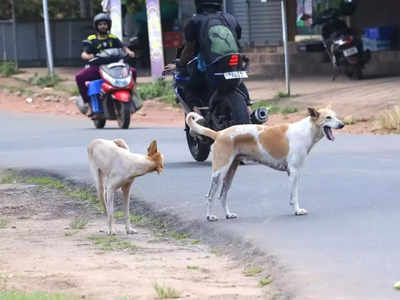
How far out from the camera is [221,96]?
12266 millimetres

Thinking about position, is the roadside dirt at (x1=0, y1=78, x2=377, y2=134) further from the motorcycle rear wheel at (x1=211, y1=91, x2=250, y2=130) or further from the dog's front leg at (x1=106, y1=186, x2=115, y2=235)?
the dog's front leg at (x1=106, y1=186, x2=115, y2=235)

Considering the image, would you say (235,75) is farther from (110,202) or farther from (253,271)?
(253,271)

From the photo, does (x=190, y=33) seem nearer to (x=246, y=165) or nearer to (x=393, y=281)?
(x=246, y=165)

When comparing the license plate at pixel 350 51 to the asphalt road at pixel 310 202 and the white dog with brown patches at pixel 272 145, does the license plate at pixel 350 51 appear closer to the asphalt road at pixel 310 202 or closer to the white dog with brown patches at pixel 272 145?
the asphalt road at pixel 310 202

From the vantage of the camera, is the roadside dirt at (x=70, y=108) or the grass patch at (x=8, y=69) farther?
the grass patch at (x=8, y=69)

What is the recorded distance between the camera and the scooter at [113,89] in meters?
18.8

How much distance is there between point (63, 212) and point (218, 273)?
3.73m

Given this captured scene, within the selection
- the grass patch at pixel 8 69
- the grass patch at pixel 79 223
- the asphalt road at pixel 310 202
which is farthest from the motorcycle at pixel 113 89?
the grass patch at pixel 8 69

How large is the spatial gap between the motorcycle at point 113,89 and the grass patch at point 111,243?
9.46 metres

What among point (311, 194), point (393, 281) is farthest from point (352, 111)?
point (393, 281)

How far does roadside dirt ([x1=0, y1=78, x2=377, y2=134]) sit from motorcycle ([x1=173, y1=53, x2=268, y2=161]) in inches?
198

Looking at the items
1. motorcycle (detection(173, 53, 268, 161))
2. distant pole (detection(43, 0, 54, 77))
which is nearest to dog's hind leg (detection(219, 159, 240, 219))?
motorcycle (detection(173, 53, 268, 161))

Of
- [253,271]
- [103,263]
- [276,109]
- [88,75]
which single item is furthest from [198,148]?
[276,109]

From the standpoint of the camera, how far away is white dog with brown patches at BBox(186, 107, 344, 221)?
9.44m
